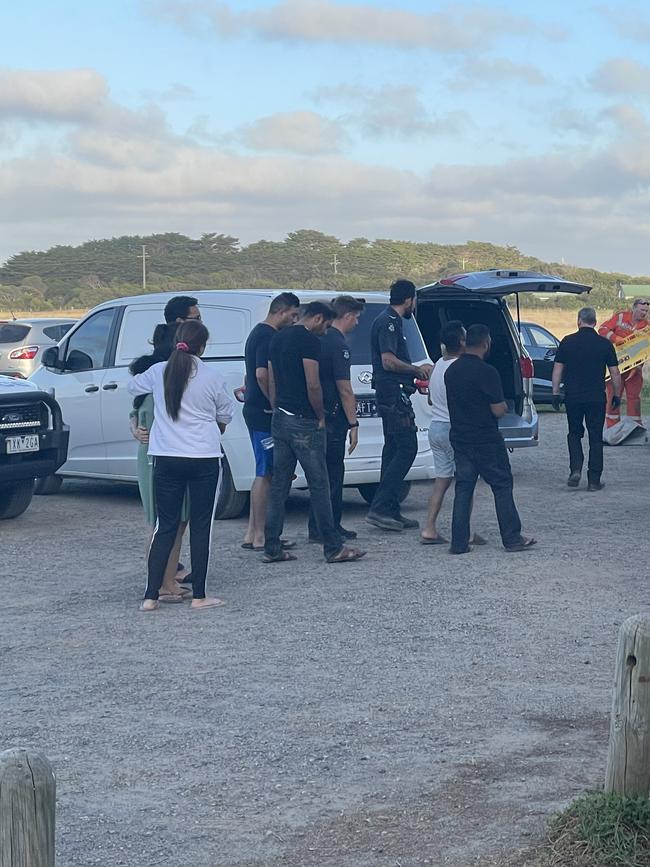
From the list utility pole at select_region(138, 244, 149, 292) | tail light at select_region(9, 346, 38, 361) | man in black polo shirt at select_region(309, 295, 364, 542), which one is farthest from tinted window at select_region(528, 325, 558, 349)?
utility pole at select_region(138, 244, 149, 292)

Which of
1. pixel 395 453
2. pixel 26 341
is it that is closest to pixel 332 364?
pixel 395 453

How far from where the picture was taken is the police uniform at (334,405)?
31.8 ft

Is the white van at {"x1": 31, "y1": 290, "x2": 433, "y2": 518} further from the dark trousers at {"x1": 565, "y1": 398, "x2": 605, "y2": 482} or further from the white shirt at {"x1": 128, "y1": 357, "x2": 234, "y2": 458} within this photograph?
the white shirt at {"x1": 128, "y1": 357, "x2": 234, "y2": 458}

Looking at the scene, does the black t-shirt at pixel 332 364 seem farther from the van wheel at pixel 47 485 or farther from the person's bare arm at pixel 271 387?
the van wheel at pixel 47 485

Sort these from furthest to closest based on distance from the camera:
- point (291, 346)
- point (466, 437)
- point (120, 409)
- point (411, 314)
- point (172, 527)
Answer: point (120, 409), point (411, 314), point (466, 437), point (291, 346), point (172, 527)

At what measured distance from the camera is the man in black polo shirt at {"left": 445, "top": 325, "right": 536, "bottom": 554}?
379 inches

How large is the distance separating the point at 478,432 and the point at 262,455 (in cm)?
161

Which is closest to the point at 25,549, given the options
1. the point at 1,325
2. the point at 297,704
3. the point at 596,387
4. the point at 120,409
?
the point at 120,409

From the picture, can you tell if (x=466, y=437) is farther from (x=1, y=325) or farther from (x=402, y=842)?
(x=1, y=325)

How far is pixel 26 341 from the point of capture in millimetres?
23078

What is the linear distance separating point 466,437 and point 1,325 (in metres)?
15.5

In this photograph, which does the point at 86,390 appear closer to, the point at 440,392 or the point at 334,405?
the point at 334,405

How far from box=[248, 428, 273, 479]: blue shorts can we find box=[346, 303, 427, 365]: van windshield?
1.65 meters

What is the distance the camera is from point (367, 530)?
10.9 meters
